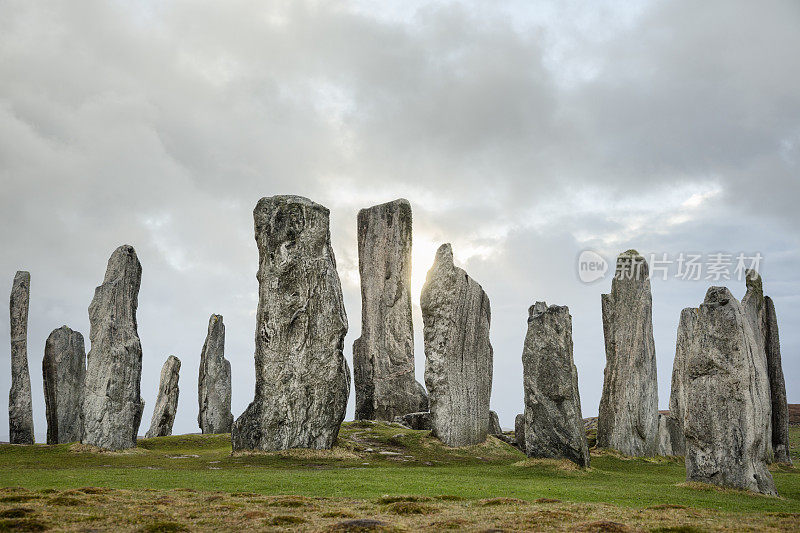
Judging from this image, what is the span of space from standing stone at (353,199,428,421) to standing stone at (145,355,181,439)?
12.4 metres

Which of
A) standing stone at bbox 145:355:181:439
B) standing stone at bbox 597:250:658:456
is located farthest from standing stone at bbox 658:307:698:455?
standing stone at bbox 145:355:181:439

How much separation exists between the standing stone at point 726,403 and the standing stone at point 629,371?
9.99m

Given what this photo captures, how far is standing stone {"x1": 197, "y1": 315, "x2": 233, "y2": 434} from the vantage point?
34.7 metres

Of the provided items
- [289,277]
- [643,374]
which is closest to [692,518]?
[289,277]

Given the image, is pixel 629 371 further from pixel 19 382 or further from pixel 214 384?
pixel 19 382

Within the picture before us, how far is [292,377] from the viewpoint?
20.7 metres

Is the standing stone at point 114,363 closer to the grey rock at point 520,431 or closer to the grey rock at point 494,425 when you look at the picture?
the grey rock at point 494,425

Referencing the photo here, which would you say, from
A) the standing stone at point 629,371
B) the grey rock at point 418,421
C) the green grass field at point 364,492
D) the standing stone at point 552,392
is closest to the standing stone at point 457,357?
the green grass field at point 364,492

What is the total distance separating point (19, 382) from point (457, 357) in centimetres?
1925

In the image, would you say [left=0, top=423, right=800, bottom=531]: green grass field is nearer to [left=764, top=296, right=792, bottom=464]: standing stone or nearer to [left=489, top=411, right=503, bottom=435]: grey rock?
[left=764, top=296, right=792, bottom=464]: standing stone

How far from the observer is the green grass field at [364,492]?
386 inches

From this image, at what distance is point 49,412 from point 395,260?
55.1 feet

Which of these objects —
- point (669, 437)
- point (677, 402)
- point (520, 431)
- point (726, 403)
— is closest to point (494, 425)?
point (520, 431)

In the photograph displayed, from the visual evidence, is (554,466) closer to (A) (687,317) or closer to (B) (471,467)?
(B) (471,467)
